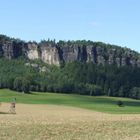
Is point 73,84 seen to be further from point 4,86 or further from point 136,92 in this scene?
point 4,86

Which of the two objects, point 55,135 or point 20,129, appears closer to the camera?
point 55,135

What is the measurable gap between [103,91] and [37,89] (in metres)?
35.2

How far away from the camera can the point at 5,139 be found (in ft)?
88.4

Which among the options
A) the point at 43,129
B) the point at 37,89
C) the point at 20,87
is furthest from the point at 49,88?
the point at 43,129

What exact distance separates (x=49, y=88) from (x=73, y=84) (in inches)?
730

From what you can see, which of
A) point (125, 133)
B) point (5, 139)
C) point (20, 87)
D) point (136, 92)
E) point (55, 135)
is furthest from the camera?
point (136, 92)

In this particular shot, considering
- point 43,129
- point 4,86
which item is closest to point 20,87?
point 4,86

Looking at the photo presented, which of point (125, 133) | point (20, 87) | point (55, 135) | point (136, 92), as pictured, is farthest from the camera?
point (136, 92)

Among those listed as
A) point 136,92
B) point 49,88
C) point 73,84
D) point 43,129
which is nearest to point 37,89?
point 49,88

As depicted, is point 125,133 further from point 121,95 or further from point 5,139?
point 121,95

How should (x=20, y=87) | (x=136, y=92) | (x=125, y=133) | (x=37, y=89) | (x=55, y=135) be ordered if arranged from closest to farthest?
(x=55, y=135), (x=125, y=133), (x=20, y=87), (x=37, y=89), (x=136, y=92)

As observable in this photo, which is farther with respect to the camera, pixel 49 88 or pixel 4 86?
pixel 49 88

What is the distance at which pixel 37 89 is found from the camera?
6688 inches

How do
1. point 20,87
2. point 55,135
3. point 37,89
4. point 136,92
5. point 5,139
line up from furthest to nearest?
point 136,92
point 37,89
point 20,87
point 55,135
point 5,139
